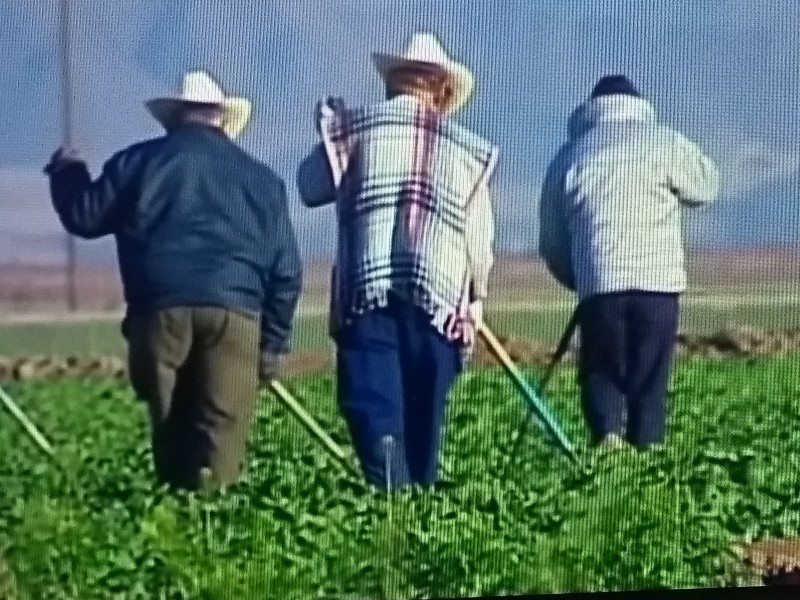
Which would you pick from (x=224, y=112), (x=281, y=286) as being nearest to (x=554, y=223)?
(x=281, y=286)

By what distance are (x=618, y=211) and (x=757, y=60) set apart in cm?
36

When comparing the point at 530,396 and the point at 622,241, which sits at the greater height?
the point at 622,241

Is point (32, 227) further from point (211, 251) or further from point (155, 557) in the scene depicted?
point (155, 557)

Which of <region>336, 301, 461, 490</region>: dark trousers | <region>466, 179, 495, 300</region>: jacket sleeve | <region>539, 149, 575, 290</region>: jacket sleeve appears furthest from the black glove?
<region>539, 149, 575, 290</region>: jacket sleeve

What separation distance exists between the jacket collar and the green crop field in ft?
1.43

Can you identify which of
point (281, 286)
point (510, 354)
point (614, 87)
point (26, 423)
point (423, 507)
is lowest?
point (423, 507)

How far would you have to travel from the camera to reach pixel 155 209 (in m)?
2.23

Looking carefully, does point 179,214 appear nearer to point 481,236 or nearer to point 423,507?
point 481,236

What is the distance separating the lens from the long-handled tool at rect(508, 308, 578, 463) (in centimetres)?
228

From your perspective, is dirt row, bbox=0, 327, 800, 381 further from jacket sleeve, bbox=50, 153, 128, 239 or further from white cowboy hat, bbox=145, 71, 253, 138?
white cowboy hat, bbox=145, 71, 253, 138

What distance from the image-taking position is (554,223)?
A: 2.27m

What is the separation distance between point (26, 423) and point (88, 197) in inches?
15.8

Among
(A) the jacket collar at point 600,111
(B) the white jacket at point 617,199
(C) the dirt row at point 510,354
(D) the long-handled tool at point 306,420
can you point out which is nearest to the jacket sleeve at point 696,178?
(B) the white jacket at point 617,199

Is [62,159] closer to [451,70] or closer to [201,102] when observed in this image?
[201,102]
